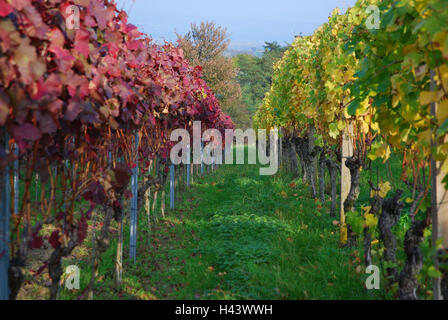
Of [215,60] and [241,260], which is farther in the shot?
[215,60]

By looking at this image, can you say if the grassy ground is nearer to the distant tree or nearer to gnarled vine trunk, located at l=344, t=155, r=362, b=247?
gnarled vine trunk, located at l=344, t=155, r=362, b=247

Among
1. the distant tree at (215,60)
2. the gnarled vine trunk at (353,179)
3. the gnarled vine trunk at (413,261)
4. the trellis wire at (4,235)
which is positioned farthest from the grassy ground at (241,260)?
the distant tree at (215,60)

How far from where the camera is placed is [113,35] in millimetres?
3146

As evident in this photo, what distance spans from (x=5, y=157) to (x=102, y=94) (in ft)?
3.33

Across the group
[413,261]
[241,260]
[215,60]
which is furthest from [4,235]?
[215,60]

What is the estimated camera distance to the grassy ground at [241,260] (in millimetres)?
4551

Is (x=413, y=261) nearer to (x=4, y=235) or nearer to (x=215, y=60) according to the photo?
(x=4, y=235)

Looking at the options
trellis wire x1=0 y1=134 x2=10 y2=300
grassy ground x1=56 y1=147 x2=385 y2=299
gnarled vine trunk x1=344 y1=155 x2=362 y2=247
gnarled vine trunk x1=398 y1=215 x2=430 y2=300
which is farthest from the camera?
gnarled vine trunk x1=344 y1=155 x2=362 y2=247

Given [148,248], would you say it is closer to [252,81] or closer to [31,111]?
[31,111]

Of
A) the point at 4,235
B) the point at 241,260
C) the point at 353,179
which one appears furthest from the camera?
the point at 353,179

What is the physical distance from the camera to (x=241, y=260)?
223 inches

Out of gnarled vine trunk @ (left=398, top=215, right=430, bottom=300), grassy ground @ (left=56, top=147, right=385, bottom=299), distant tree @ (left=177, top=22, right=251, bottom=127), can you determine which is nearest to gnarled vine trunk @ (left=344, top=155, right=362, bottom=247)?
grassy ground @ (left=56, top=147, right=385, bottom=299)

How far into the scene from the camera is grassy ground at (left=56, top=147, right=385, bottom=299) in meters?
4.55

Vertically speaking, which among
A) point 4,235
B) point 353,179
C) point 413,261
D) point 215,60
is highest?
point 215,60
